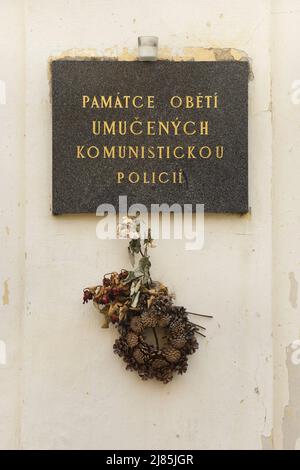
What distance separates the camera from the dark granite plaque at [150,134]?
4.42 m

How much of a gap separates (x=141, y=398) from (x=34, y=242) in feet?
3.26

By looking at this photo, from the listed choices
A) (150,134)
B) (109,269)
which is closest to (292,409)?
(109,269)

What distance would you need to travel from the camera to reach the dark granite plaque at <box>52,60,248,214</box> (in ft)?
14.5

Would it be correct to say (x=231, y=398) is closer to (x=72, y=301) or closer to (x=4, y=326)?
(x=72, y=301)

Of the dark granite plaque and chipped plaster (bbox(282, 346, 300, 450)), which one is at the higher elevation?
the dark granite plaque

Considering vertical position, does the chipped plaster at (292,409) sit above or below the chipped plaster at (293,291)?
below

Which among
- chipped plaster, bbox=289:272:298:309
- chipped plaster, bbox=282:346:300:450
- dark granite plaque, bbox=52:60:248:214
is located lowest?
chipped plaster, bbox=282:346:300:450

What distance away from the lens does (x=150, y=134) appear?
174 inches

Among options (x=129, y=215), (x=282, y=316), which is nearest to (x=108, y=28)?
(x=129, y=215)

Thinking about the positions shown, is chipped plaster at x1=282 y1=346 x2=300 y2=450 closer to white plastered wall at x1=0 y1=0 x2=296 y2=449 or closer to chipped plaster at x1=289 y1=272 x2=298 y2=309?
white plastered wall at x1=0 y1=0 x2=296 y2=449

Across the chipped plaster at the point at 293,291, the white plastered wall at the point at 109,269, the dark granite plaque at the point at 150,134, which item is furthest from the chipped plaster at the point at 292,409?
the dark granite plaque at the point at 150,134

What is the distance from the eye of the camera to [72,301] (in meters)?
4.45

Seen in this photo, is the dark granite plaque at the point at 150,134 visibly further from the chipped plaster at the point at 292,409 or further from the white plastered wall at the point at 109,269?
the chipped plaster at the point at 292,409

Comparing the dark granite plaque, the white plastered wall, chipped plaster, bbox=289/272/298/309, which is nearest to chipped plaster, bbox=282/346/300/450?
the white plastered wall
